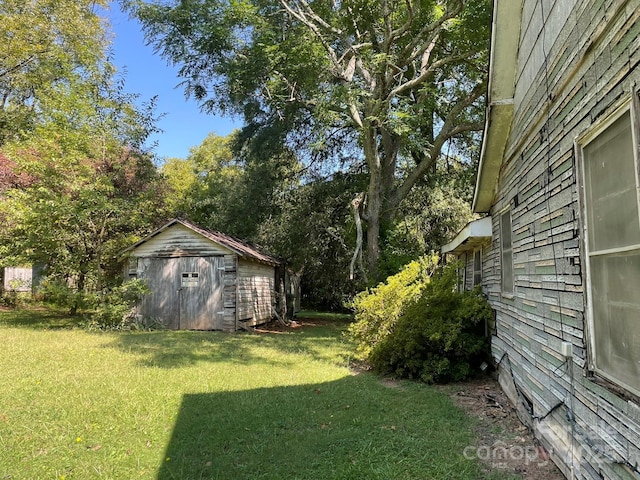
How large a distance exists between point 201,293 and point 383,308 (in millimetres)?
8327

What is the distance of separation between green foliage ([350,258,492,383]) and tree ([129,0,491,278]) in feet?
22.0

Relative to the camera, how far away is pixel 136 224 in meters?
16.1

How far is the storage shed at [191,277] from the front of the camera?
14656mm

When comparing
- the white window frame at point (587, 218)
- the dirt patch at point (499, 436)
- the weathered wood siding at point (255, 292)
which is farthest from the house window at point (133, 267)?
the white window frame at point (587, 218)

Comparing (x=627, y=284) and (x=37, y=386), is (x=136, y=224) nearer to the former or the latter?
(x=37, y=386)

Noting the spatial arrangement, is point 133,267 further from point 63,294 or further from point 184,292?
point 63,294

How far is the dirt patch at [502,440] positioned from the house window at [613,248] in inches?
53.3

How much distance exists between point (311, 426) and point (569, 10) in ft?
16.0

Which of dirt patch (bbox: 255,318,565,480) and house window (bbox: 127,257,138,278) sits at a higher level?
house window (bbox: 127,257,138,278)

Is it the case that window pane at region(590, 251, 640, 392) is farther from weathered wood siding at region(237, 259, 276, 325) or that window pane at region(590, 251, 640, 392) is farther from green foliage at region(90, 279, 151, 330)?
green foliage at region(90, 279, 151, 330)

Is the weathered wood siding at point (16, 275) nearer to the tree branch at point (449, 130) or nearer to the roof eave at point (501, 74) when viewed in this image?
the tree branch at point (449, 130)

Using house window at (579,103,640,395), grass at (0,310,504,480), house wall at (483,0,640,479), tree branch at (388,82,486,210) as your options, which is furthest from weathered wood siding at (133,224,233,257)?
house window at (579,103,640,395)

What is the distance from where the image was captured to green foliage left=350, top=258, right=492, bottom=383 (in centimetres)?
724

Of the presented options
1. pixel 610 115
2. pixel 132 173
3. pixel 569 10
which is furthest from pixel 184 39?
pixel 610 115
